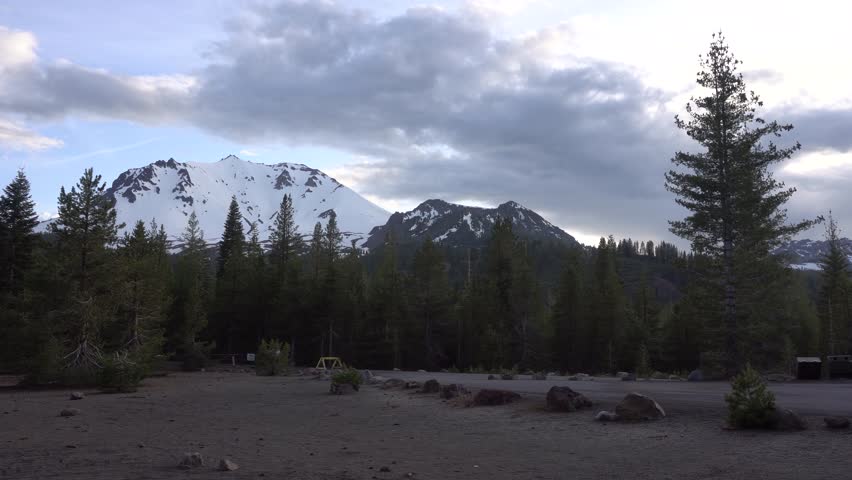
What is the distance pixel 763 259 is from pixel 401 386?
20967 millimetres

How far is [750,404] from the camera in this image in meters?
10.4

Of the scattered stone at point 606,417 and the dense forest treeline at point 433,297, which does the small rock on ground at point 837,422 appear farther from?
the dense forest treeline at point 433,297

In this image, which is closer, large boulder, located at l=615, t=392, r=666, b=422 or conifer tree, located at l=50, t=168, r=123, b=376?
large boulder, located at l=615, t=392, r=666, b=422

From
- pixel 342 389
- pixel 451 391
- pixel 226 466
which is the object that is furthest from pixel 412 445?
pixel 342 389

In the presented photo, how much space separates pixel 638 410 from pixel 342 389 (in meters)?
12.4

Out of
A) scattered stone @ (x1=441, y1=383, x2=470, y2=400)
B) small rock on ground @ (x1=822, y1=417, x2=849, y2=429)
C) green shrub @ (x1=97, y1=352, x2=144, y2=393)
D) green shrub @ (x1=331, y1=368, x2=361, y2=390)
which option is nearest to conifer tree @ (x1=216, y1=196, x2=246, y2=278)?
green shrub @ (x1=97, y1=352, x2=144, y2=393)

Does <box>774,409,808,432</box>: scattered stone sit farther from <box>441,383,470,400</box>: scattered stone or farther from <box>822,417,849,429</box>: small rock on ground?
<box>441,383,470,400</box>: scattered stone

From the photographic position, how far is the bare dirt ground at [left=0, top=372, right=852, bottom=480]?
847 cm

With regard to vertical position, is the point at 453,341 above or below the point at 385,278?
below

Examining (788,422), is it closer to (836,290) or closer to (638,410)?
(638,410)

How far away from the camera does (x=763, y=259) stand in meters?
32.6

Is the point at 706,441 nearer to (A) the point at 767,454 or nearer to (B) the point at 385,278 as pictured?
(A) the point at 767,454

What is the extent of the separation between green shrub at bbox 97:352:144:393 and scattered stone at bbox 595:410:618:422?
21541mm

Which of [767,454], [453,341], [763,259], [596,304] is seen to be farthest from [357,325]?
[767,454]
